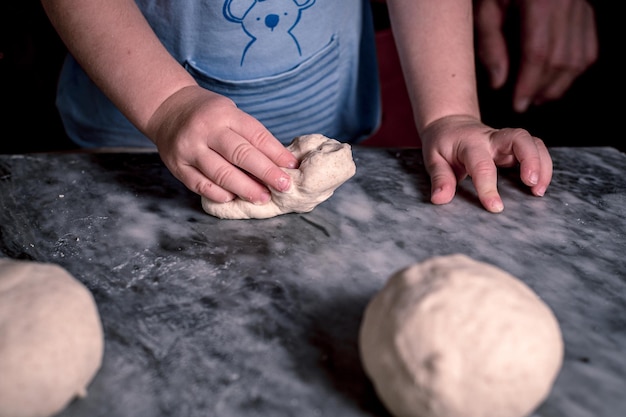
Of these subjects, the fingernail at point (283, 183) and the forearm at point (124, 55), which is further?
the forearm at point (124, 55)

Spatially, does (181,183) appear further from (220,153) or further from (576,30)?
(576,30)

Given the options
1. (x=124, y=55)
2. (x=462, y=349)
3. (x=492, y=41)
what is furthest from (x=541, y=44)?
(x=462, y=349)

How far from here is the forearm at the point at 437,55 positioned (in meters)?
1.36

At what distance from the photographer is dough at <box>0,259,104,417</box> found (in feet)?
2.13

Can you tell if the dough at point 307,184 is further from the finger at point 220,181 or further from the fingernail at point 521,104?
the fingernail at point 521,104

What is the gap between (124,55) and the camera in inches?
44.7

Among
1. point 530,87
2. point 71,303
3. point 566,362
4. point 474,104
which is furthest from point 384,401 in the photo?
point 530,87

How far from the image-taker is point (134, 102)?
44.5 inches

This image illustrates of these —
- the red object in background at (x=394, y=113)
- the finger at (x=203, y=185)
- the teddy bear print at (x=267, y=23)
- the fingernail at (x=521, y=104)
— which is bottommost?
the red object in background at (x=394, y=113)

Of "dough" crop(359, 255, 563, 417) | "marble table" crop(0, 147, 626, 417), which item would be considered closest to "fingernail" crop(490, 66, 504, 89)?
"marble table" crop(0, 147, 626, 417)

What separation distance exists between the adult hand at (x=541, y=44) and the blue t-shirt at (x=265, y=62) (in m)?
0.49

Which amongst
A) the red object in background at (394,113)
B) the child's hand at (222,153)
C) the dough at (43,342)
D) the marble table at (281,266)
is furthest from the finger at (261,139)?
the red object in background at (394,113)

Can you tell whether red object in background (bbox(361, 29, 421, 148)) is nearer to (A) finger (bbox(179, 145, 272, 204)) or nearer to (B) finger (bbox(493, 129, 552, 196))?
(B) finger (bbox(493, 129, 552, 196))

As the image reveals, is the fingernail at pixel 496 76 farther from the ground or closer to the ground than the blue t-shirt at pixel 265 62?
closer to the ground
